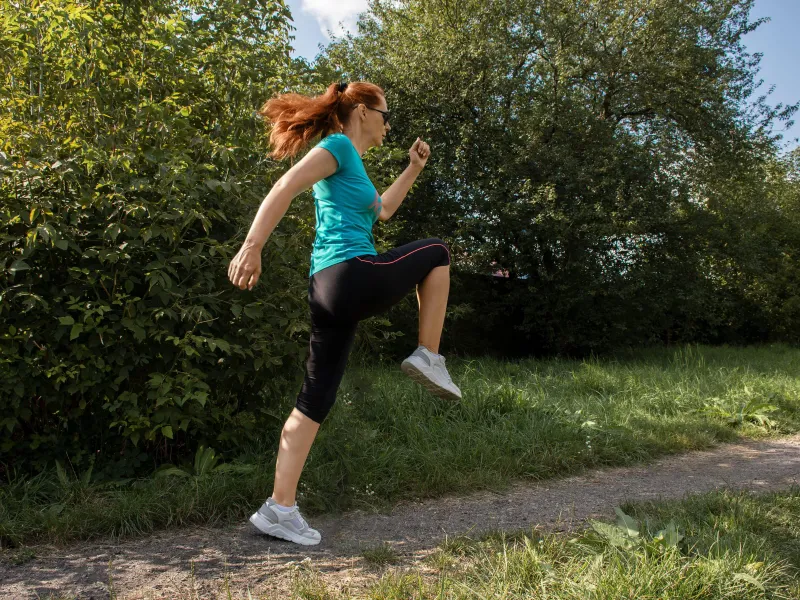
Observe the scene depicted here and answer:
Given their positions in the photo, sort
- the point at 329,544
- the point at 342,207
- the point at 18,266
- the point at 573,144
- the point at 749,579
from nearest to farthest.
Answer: the point at 749,579 < the point at 342,207 < the point at 329,544 < the point at 18,266 < the point at 573,144

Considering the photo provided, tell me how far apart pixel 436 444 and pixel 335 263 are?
7.35ft

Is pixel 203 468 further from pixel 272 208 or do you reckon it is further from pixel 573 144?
pixel 573 144

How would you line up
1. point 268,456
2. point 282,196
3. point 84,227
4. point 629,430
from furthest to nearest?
point 629,430 → point 268,456 → point 84,227 → point 282,196

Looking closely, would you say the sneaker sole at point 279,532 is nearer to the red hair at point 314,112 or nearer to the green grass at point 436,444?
the green grass at point 436,444

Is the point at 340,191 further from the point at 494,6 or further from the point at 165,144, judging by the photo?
the point at 494,6

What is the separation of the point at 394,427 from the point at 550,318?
895 centimetres

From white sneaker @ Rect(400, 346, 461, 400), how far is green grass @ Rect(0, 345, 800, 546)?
1095mm

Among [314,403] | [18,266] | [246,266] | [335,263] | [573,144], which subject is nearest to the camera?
[246,266]

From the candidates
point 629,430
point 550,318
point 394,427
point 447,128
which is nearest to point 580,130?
point 447,128

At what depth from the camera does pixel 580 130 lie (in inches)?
486

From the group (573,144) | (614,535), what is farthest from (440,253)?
(573,144)

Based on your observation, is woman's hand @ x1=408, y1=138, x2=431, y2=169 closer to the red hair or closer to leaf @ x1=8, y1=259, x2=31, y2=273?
the red hair

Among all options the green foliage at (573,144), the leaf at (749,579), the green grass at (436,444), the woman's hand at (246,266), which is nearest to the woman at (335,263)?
the woman's hand at (246,266)

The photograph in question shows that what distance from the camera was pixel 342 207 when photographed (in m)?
2.94
